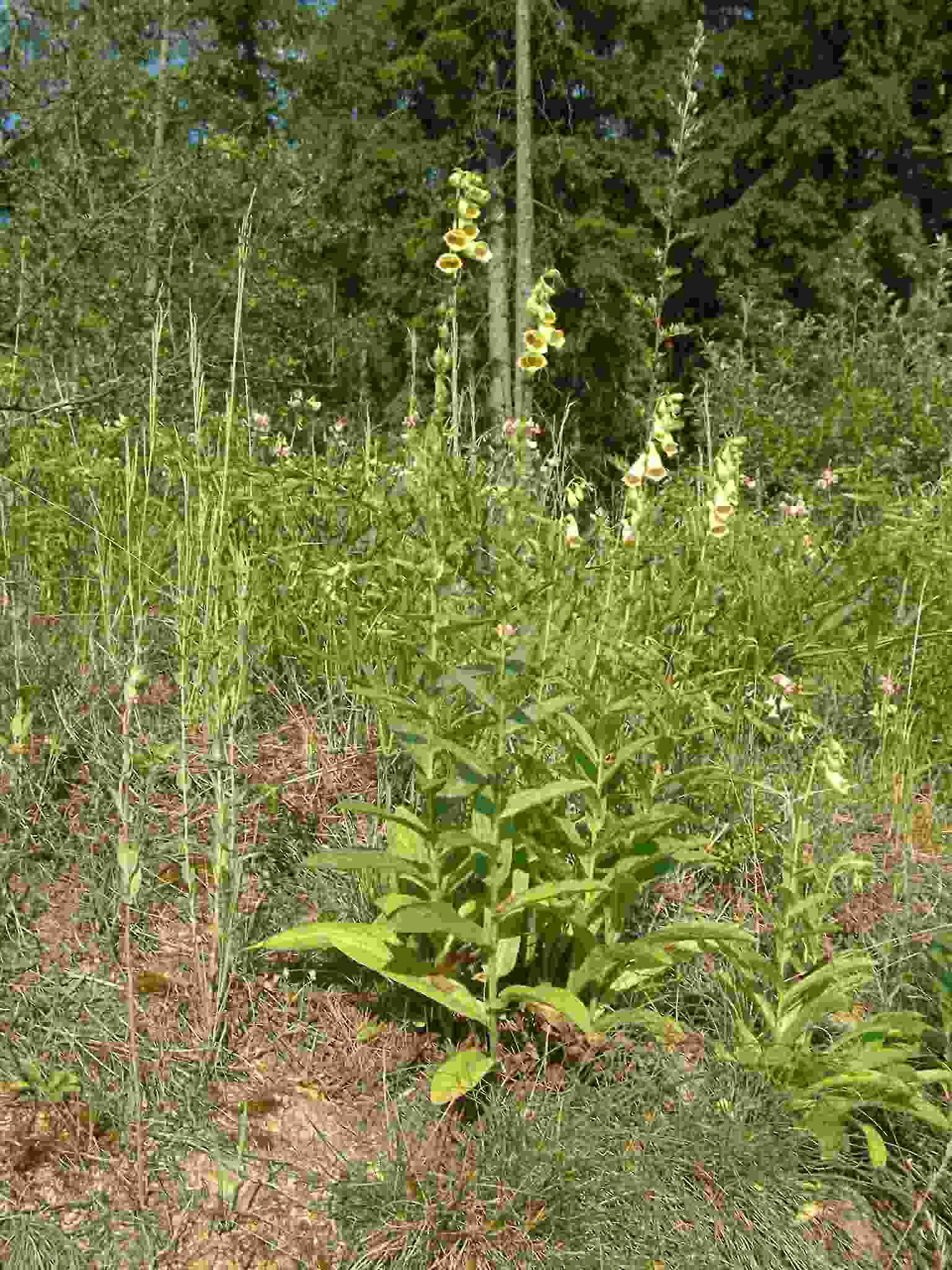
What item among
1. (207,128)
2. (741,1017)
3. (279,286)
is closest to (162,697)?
(741,1017)

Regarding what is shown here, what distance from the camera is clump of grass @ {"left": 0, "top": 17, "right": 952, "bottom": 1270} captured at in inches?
60.5

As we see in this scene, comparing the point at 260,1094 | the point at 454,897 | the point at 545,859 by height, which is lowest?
the point at 260,1094

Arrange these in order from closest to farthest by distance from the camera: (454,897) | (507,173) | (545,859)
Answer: (545,859) → (454,897) → (507,173)

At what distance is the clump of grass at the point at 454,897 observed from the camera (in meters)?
1.54

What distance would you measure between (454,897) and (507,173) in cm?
1096

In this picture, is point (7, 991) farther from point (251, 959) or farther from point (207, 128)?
point (207, 128)

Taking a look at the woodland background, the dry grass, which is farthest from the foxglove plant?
the woodland background

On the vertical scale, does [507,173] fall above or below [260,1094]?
above

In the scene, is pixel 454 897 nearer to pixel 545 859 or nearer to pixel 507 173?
pixel 545 859

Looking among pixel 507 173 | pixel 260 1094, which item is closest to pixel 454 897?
pixel 260 1094

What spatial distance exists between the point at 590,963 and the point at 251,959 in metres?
0.71

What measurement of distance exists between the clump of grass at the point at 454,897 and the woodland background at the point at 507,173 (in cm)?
262

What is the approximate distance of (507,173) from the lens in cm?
1125

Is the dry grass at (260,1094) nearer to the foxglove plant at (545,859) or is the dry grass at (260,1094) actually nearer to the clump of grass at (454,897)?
the clump of grass at (454,897)
